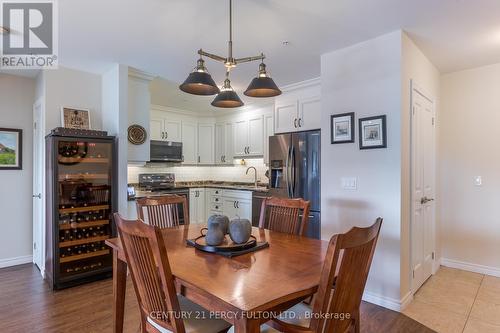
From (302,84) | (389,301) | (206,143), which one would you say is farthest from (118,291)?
(206,143)

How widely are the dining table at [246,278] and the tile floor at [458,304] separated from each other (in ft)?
4.61

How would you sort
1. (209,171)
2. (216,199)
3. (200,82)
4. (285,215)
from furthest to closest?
1. (209,171)
2. (216,199)
3. (285,215)
4. (200,82)

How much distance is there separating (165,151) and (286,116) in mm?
2439

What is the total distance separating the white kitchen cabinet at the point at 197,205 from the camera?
5.51 metres

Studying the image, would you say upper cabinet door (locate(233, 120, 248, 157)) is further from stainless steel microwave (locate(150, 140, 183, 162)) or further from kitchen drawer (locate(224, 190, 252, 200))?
stainless steel microwave (locate(150, 140, 183, 162))

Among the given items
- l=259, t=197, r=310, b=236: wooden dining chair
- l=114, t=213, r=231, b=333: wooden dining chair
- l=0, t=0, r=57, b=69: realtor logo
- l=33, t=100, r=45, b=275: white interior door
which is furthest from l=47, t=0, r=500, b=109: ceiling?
l=114, t=213, r=231, b=333: wooden dining chair

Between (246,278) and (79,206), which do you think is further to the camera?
(79,206)

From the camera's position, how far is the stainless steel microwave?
203 inches

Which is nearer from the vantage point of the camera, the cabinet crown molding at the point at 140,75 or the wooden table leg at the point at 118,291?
the wooden table leg at the point at 118,291

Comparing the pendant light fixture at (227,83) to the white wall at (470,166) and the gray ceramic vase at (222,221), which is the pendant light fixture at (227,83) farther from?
the white wall at (470,166)

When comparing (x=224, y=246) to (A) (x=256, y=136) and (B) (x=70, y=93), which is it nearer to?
(B) (x=70, y=93)

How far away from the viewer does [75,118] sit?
338 centimetres

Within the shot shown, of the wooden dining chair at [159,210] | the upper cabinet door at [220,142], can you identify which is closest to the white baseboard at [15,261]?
the wooden dining chair at [159,210]

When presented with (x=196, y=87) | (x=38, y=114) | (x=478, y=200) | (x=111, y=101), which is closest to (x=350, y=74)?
(x=196, y=87)
